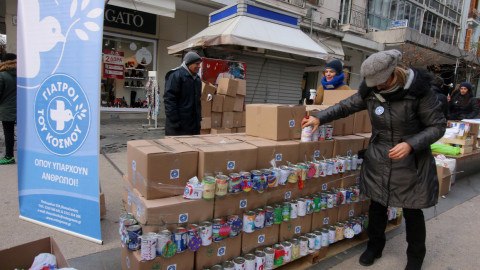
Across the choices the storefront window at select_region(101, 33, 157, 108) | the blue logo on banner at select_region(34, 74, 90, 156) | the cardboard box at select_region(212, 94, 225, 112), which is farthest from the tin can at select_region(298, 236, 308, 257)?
the storefront window at select_region(101, 33, 157, 108)

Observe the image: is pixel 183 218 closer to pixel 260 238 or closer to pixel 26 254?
pixel 260 238

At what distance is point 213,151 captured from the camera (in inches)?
76.8

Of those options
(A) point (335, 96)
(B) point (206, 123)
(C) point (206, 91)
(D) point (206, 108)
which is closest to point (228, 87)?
A: (C) point (206, 91)

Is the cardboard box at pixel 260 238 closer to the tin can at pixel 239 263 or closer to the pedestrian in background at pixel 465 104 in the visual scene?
the tin can at pixel 239 263

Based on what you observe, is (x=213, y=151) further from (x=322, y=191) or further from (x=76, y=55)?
(x=76, y=55)

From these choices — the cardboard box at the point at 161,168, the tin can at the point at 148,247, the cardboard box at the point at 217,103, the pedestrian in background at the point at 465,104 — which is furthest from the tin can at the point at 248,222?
the pedestrian in background at the point at 465,104

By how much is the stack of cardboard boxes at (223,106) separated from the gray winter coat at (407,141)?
414 cm

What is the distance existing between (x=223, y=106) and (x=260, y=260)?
15.3 feet

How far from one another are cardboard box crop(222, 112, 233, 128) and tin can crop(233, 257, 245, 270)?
465cm

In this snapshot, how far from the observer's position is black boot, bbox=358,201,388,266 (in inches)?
97.2

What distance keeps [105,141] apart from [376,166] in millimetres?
5708

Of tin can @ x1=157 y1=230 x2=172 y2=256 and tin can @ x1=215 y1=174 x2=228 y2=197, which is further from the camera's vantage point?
tin can @ x1=215 y1=174 x2=228 y2=197

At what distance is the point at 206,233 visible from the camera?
1.86 m

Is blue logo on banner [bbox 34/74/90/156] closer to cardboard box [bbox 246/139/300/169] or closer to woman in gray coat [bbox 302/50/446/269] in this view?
cardboard box [bbox 246/139/300/169]
